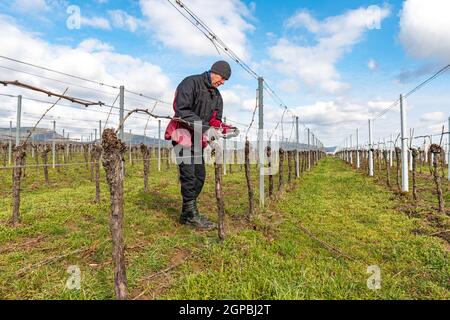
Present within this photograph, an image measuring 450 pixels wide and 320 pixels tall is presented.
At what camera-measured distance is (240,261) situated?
9.86 feet

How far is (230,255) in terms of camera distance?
316 cm

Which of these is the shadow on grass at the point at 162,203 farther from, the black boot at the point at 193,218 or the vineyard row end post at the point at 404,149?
the vineyard row end post at the point at 404,149

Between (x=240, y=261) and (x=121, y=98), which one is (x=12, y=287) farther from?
(x=121, y=98)

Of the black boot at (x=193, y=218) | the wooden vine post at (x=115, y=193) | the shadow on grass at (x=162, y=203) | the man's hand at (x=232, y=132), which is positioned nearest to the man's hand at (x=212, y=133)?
the man's hand at (x=232, y=132)

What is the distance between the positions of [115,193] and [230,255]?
1624 mm

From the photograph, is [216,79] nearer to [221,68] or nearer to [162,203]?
[221,68]

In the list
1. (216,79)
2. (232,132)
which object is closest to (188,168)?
(232,132)

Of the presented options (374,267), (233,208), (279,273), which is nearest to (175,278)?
(279,273)

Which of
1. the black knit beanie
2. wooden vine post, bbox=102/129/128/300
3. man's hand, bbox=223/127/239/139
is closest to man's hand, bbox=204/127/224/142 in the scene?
man's hand, bbox=223/127/239/139

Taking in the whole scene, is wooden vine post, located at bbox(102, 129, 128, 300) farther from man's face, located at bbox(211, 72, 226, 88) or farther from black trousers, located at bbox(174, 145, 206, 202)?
man's face, located at bbox(211, 72, 226, 88)

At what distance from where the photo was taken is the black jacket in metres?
3.95

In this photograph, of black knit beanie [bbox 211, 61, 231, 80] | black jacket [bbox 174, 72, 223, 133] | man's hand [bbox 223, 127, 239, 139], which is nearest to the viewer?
black jacket [bbox 174, 72, 223, 133]
